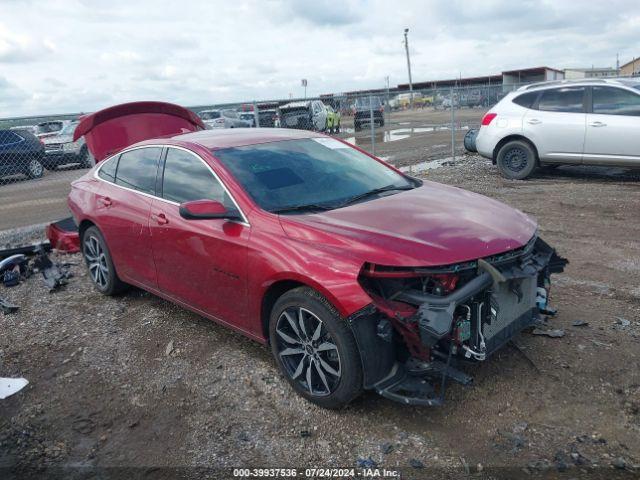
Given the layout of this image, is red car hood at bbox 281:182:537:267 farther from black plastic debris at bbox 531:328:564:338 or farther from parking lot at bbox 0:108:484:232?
parking lot at bbox 0:108:484:232

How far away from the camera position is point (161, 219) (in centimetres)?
439

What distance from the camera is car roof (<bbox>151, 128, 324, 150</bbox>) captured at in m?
4.42

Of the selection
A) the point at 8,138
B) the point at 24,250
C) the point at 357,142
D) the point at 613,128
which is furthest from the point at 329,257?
the point at 357,142

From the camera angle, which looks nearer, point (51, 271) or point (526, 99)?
point (51, 271)

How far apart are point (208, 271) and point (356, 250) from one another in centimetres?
132

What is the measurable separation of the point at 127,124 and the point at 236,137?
2.97 m

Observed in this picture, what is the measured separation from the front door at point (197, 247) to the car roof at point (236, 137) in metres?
0.17

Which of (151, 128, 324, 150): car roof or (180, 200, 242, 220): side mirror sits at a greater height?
(151, 128, 324, 150): car roof

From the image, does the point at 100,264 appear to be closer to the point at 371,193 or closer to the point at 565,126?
the point at 371,193

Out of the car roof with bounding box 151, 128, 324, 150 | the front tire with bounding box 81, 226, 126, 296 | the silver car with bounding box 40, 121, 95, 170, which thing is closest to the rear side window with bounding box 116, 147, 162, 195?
the car roof with bounding box 151, 128, 324, 150

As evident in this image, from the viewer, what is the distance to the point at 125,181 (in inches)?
200

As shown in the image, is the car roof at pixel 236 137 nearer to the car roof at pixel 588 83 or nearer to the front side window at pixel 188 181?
the front side window at pixel 188 181

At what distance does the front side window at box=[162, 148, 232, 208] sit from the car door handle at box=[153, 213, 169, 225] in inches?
5.7

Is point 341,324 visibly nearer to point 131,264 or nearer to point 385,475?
point 385,475
